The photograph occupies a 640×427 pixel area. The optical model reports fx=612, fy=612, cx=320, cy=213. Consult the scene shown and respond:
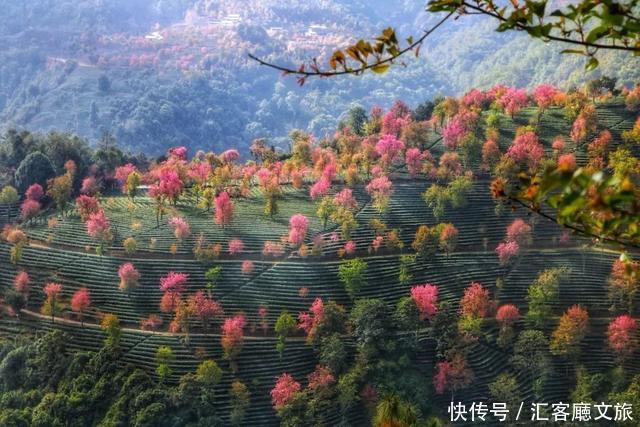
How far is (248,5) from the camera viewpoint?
9912 centimetres

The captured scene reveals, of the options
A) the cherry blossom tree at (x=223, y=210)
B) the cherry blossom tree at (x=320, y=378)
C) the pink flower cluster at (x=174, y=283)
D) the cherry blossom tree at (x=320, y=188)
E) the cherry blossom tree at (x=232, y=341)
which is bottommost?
the cherry blossom tree at (x=320, y=378)

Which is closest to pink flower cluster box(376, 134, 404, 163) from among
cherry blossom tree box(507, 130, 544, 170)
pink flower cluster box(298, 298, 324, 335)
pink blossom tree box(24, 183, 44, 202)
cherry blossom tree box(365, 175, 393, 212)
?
cherry blossom tree box(365, 175, 393, 212)

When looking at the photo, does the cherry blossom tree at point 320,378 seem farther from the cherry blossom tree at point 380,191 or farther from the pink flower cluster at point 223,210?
the cherry blossom tree at point 380,191

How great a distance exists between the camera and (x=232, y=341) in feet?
57.6

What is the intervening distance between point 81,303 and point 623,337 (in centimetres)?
1612

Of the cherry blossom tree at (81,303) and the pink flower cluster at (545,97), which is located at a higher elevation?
the pink flower cluster at (545,97)

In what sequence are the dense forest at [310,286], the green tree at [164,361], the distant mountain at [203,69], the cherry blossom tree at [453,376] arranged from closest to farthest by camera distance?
1. the dense forest at [310,286]
2. the green tree at [164,361]
3. the cherry blossom tree at [453,376]
4. the distant mountain at [203,69]

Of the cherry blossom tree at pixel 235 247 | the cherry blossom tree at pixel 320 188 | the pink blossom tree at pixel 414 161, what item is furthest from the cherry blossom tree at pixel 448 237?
the cherry blossom tree at pixel 235 247

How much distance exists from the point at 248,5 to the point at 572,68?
183ft

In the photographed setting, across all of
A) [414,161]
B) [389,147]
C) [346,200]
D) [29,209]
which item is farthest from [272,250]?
[29,209]

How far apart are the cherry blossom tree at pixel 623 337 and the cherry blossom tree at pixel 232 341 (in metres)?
10.8

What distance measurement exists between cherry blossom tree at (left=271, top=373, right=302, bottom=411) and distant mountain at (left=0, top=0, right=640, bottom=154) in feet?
118

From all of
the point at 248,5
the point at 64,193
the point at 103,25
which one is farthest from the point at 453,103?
the point at 248,5

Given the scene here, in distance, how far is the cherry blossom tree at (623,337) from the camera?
17.6 meters
